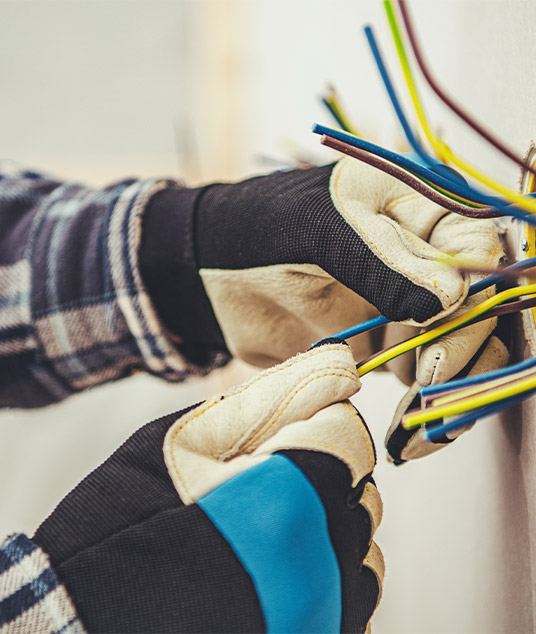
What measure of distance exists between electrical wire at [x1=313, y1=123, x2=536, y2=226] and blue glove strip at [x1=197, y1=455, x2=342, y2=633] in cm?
13

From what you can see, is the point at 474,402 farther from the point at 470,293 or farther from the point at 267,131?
the point at 267,131

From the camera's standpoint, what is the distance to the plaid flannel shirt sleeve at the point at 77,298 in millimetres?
395

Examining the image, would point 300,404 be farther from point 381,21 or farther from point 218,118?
point 218,118

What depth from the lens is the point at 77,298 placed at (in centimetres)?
A: 41

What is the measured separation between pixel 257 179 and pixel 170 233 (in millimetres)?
71

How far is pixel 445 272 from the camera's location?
23cm

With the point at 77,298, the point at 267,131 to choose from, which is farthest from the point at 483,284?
the point at 267,131

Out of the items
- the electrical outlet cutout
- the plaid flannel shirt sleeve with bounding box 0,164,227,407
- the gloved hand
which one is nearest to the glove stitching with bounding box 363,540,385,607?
the gloved hand

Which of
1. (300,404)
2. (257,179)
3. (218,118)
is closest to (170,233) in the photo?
(257,179)

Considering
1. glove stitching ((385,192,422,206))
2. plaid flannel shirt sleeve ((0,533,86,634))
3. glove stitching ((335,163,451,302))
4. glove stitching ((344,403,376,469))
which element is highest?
glove stitching ((385,192,422,206))

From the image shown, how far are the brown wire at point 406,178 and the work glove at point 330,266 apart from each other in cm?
2

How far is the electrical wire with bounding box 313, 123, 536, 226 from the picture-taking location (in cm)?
22

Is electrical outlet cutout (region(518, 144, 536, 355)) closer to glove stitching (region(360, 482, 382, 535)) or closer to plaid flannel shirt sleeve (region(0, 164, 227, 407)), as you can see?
glove stitching (region(360, 482, 382, 535))

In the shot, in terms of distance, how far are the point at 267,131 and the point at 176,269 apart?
65 centimetres
